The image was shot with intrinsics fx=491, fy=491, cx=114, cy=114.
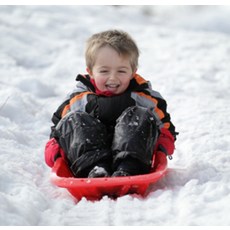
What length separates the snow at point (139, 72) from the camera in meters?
2.42

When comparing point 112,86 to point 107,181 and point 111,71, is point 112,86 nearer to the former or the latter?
point 111,71

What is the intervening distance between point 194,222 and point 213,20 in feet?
30.7

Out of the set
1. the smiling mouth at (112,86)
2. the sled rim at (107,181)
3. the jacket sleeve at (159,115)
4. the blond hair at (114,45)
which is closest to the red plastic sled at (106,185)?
the sled rim at (107,181)

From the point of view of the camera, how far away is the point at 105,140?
2975mm

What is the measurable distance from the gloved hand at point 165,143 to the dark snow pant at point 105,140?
155 millimetres

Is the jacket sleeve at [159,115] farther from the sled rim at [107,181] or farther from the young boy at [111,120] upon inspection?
the sled rim at [107,181]

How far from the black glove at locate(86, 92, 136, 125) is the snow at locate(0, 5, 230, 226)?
1.64 ft

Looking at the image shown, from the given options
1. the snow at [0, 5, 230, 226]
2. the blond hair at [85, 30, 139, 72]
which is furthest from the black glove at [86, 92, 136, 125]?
the snow at [0, 5, 230, 226]

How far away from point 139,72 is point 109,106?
3.28 meters

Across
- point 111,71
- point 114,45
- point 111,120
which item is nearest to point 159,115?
point 111,120

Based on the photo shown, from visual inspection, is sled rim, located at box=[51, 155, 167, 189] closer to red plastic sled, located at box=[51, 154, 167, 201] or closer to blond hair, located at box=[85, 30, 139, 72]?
Result: red plastic sled, located at box=[51, 154, 167, 201]

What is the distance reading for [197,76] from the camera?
5.94m

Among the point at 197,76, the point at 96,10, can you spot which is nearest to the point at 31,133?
the point at 197,76

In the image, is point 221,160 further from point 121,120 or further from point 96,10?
point 96,10
